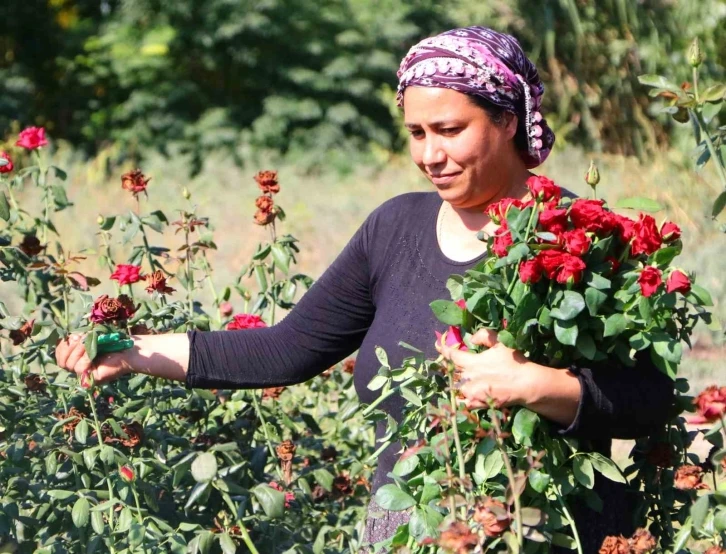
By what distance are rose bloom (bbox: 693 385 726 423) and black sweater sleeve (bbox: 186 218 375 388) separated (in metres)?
0.80

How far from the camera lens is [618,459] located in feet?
11.6

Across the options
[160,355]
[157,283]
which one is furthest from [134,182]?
[160,355]

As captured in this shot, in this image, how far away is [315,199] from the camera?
813 cm

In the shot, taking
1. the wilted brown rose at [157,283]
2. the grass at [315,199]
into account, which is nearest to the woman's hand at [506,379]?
the wilted brown rose at [157,283]

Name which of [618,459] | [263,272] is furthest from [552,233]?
[618,459]

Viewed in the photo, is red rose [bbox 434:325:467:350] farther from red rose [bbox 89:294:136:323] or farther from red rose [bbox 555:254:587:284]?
red rose [bbox 89:294:136:323]

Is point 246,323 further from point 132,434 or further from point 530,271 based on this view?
point 530,271

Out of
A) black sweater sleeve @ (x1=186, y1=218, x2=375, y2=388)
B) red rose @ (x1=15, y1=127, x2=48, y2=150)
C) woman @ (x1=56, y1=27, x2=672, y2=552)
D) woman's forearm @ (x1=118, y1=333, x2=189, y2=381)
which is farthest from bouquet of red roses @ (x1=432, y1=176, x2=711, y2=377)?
red rose @ (x1=15, y1=127, x2=48, y2=150)

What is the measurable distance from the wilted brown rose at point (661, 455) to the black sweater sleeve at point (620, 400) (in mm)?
128

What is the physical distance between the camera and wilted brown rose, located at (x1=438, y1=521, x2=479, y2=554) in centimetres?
129

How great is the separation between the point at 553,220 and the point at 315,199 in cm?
675

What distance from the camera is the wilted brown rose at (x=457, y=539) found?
4.25 feet

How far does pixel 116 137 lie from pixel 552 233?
30.9 ft

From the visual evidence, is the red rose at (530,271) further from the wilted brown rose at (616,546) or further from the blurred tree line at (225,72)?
the blurred tree line at (225,72)
